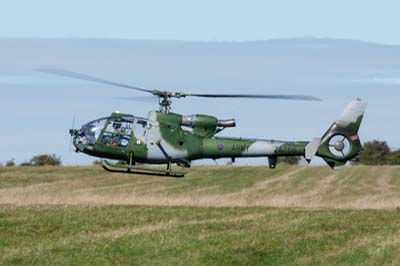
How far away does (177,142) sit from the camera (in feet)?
108

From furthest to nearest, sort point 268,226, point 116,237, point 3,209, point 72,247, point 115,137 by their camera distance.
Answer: point 115,137, point 3,209, point 268,226, point 116,237, point 72,247

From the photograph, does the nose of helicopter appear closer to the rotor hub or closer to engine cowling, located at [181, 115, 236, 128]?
engine cowling, located at [181, 115, 236, 128]

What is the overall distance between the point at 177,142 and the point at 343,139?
14.4 feet

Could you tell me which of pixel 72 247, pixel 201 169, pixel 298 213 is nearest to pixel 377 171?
pixel 201 169

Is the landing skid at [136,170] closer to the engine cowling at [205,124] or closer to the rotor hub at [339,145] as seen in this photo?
the engine cowling at [205,124]

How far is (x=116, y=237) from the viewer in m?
22.3

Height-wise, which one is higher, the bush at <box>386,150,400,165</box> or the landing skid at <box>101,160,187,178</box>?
the landing skid at <box>101,160,187,178</box>

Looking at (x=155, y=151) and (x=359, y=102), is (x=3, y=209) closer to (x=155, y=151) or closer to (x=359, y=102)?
(x=155, y=151)

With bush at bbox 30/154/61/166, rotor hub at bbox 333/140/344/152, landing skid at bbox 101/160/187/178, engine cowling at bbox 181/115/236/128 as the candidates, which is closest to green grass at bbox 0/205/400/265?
landing skid at bbox 101/160/187/178

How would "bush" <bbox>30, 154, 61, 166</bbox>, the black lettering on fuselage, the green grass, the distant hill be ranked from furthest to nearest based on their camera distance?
1. "bush" <bbox>30, 154, 61, 166</bbox>
2. the distant hill
3. the black lettering on fuselage
4. the green grass

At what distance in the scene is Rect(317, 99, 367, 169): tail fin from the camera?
33.7 meters

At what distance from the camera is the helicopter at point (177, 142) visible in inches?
1265

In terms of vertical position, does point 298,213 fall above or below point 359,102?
below

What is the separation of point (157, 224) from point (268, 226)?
213 cm
